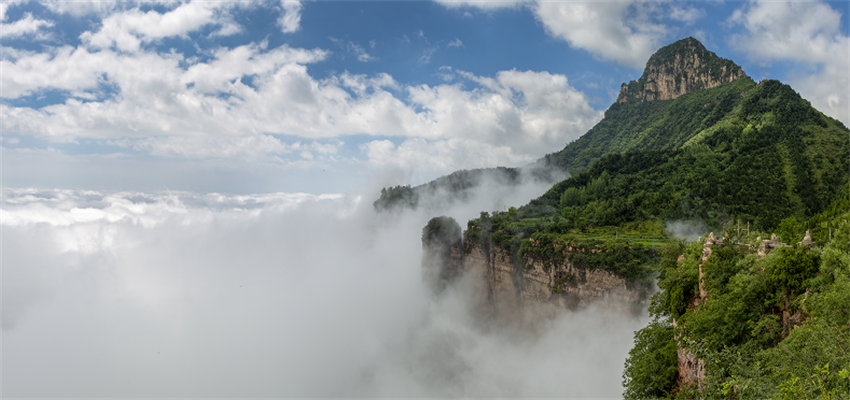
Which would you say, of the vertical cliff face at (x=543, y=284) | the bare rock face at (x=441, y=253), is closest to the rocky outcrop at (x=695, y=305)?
the vertical cliff face at (x=543, y=284)

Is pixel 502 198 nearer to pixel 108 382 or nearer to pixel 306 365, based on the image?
pixel 306 365

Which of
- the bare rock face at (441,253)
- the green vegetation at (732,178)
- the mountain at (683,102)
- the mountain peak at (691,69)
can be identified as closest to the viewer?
the green vegetation at (732,178)

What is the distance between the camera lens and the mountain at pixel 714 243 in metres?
17.2

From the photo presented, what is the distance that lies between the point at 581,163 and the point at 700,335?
581 feet

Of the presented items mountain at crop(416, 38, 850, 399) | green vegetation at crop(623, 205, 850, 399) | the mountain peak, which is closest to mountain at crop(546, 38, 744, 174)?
the mountain peak

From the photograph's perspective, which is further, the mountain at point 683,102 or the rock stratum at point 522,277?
the mountain at point 683,102

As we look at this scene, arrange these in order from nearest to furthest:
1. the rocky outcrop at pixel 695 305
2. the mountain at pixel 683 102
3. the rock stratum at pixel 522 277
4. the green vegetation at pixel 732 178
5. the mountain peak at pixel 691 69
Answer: the rocky outcrop at pixel 695 305
the rock stratum at pixel 522 277
the green vegetation at pixel 732 178
the mountain at pixel 683 102
the mountain peak at pixel 691 69

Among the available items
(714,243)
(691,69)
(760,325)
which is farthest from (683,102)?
(760,325)

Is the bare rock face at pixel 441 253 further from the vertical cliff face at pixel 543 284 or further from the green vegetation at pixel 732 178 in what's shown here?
the green vegetation at pixel 732 178

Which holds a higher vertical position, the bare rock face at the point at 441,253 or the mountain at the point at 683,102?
the mountain at the point at 683,102

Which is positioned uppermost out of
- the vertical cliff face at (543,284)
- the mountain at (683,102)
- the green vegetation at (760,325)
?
the mountain at (683,102)

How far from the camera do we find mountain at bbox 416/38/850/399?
56.4ft

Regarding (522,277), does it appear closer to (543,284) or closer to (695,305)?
(543,284)

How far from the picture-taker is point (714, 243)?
24.6 m
